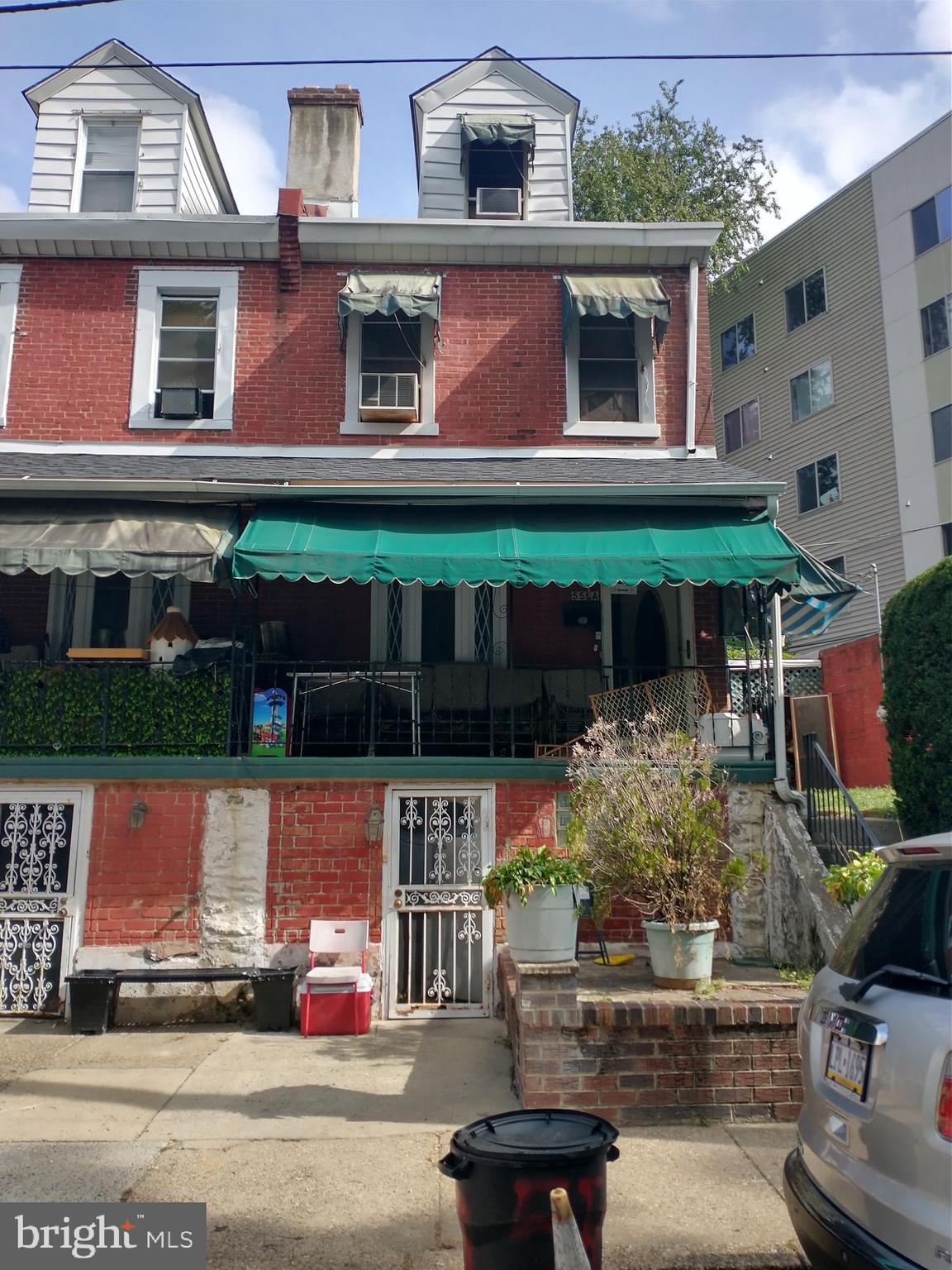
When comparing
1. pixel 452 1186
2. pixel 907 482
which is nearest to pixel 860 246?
pixel 907 482

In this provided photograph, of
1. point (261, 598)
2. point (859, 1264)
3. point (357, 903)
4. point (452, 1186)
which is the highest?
point (261, 598)

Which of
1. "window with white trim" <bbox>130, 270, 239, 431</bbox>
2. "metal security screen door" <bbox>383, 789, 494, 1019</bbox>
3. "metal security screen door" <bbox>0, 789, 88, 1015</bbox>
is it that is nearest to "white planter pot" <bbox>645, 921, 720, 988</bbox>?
"metal security screen door" <bbox>383, 789, 494, 1019</bbox>

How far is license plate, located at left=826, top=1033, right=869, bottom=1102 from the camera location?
306 centimetres

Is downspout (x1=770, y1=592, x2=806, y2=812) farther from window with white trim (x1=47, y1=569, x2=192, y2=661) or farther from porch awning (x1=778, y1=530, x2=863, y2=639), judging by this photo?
window with white trim (x1=47, y1=569, x2=192, y2=661)

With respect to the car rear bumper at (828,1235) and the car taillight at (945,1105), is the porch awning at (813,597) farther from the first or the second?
the car taillight at (945,1105)

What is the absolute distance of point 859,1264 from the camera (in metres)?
2.86

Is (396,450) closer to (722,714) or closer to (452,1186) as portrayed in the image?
(722,714)

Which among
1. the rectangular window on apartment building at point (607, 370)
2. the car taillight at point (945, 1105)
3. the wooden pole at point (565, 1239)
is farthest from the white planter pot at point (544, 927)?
the rectangular window on apartment building at point (607, 370)

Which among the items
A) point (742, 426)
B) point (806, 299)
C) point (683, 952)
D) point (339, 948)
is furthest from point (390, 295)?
point (742, 426)

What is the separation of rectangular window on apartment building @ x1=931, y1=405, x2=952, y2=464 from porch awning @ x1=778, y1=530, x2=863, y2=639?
9514 mm

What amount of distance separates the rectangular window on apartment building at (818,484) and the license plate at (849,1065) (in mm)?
A: 20408

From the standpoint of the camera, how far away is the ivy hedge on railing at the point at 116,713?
30.2 ft

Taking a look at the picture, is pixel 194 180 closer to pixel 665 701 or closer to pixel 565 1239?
pixel 665 701

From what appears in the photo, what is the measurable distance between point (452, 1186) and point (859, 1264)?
2.62 metres
